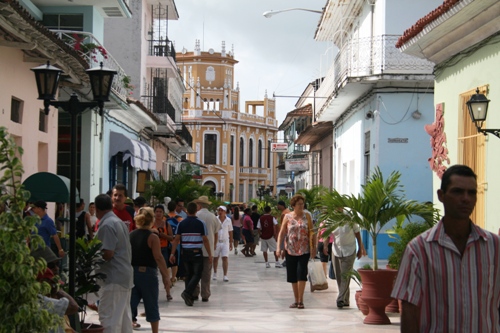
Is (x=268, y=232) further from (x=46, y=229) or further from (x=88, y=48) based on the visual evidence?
(x=46, y=229)

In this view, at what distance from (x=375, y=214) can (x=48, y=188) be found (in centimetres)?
521

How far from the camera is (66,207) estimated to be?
72.5ft

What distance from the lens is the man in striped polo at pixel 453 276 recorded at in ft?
14.8

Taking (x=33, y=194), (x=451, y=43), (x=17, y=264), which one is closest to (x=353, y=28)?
(x=451, y=43)

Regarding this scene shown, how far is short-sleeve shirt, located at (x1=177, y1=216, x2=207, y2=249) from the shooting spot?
588 inches

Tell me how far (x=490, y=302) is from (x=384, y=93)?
18.7 meters

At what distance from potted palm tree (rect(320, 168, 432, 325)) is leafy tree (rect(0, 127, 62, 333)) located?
7226 millimetres

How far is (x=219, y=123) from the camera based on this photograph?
292ft

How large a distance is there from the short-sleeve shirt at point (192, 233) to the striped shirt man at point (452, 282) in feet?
34.2

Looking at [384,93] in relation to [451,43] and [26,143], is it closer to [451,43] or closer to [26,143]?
[451,43]

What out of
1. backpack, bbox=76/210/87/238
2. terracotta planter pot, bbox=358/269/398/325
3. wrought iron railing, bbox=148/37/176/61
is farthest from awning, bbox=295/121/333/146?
terracotta planter pot, bbox=358/269/398/325

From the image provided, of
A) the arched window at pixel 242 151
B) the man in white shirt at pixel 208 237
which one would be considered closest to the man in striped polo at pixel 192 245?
the man in white shirt at pixel 208 237

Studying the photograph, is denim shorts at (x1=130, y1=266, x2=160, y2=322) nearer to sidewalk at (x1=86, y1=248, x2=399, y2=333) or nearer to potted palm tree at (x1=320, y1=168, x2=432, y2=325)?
sidewalk at (x1=86, y1=248, x2=399, y2=333)

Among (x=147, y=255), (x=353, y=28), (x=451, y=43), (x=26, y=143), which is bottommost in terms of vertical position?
(x=147, y=255)
